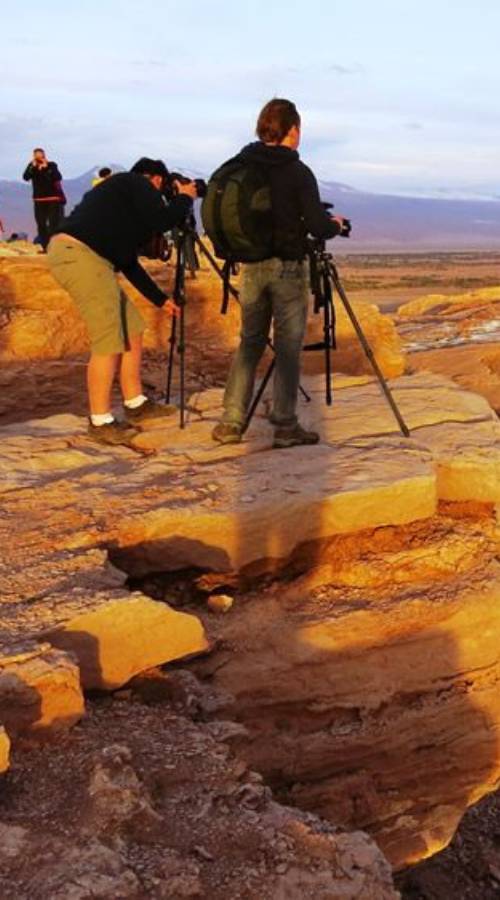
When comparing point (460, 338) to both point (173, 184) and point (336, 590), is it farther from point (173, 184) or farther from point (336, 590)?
point (336, 590)

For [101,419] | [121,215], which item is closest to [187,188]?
[121,215]

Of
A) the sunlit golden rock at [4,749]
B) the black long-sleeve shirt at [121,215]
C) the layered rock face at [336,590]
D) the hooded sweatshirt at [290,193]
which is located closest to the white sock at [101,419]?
the layered rock face at [336,590]

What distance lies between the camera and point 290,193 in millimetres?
5590

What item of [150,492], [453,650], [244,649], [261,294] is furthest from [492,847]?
[261,294]

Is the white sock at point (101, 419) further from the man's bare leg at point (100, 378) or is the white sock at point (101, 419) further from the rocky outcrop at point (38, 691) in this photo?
the rocky outcrop at point (38, 691)

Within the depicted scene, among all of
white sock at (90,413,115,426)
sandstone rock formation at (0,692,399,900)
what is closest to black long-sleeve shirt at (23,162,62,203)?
white sock at (90,413,115,426)

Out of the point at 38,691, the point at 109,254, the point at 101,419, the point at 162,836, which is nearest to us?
the point at 162,836

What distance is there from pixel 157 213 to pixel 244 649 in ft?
9.59

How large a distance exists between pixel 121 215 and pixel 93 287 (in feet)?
1.71

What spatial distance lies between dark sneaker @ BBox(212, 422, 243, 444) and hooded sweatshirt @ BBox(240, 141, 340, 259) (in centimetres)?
138

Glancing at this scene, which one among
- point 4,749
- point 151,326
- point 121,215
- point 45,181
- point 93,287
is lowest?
point 4,749

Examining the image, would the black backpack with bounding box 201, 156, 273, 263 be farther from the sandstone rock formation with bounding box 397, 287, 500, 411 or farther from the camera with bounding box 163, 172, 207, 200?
the sandstone rock formation with bounding box 397, 287, 500, 411

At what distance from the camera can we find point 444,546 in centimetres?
553

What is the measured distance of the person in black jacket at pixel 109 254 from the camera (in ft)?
19.6
